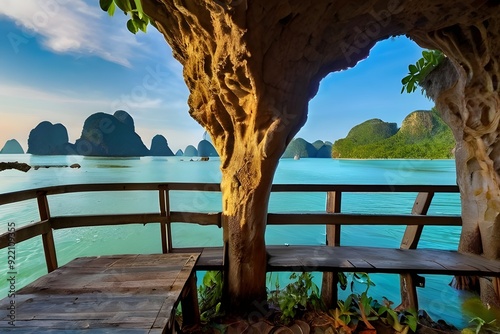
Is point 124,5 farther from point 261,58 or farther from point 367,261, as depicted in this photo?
point 367,261

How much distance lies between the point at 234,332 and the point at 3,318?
1.53 metres

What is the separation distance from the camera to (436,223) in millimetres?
2486

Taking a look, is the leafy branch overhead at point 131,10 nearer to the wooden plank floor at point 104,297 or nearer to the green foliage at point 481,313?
the wooden plank floor at point 104,297

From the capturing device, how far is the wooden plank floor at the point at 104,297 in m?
1.23

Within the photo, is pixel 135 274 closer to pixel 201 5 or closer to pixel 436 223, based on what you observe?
pixel 201 5

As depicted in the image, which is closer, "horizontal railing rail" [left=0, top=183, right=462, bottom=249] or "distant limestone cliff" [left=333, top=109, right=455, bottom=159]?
"horizontal railing rail" [left=0, top=183, right=462, bottom=249]

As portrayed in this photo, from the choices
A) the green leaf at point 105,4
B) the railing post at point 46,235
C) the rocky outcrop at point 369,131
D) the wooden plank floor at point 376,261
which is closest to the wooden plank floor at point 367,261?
the wooden plank floor at point 376,261

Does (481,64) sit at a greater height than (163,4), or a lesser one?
lesser

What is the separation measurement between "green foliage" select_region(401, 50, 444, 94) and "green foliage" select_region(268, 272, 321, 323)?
11.4 ft

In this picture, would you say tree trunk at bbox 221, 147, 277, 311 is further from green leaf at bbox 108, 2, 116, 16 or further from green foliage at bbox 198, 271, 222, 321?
green leaf at bbox 108, 2, 116, 16

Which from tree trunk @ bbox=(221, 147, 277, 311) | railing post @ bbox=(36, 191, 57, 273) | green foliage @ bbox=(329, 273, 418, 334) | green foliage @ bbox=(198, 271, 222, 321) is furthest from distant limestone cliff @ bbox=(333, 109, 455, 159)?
railing post @ bbox=(36, 191, 57, 273)

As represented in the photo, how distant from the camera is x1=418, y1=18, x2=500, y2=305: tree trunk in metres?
2.29

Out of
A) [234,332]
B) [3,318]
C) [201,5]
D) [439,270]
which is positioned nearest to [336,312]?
[234,332]

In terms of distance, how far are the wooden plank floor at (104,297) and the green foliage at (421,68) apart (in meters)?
4.20
